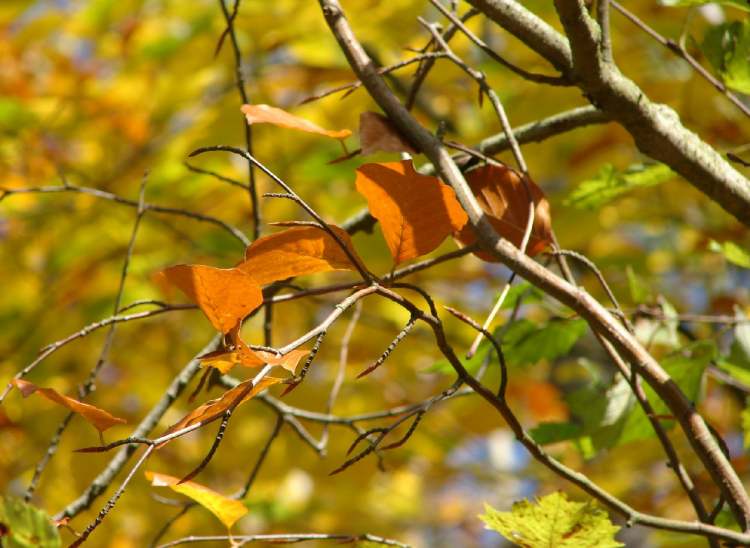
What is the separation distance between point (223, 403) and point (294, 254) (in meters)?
0.10

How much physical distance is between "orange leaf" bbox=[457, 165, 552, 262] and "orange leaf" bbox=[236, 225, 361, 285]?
135mm

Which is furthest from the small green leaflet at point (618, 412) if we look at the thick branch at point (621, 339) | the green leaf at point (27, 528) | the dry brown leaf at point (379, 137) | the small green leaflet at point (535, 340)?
the green leaf at point (27, 528)

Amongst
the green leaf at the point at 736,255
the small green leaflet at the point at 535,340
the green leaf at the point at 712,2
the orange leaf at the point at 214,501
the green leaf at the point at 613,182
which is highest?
the green leaf at the point at 712,2

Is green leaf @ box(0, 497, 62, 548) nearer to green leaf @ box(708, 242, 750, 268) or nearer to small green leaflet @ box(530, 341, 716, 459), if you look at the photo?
small green leaflet @ box(530, 341, 716, 459)

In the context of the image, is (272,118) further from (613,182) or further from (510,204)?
(613,182)

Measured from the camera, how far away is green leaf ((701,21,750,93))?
0.64 m

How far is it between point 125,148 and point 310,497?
93cm

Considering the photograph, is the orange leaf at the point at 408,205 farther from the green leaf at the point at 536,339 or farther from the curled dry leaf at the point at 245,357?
the green leaf at the point at 536,339

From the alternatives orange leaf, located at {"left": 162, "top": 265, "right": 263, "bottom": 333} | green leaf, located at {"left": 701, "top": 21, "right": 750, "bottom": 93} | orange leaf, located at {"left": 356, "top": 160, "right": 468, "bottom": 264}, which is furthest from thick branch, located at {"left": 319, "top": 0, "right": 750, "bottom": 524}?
green leaf, located at {"left": 701, "top": 21, "right": 750, "bottom": 93}

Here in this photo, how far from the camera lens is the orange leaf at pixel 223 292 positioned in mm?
408

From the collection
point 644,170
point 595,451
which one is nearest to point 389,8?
point 644,170

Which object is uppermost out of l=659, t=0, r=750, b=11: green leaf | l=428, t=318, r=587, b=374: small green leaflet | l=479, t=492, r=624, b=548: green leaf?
l=659, t=0, r=750, b=11: green leaf

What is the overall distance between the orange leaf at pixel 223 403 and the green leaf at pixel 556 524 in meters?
0.17

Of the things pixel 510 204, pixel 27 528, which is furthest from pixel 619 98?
pixel 27 528
